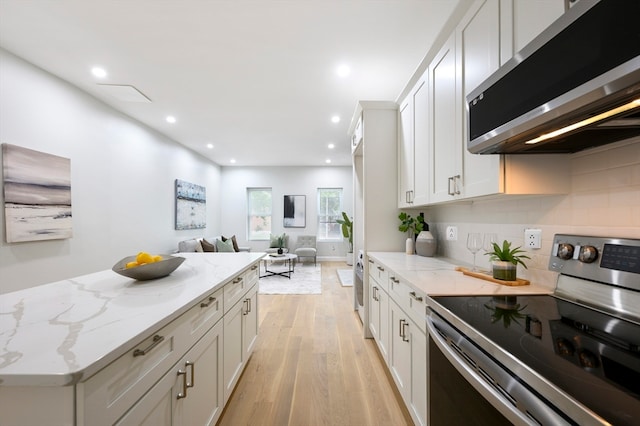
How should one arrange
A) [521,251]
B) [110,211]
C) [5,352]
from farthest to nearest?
1. [110,211]
2. [521,251]
3. [5,352]

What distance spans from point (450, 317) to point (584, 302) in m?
0.57

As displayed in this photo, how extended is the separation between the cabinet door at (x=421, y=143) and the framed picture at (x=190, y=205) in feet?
15.1

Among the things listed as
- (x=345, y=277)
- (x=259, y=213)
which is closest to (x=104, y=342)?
(x=345, y=277)

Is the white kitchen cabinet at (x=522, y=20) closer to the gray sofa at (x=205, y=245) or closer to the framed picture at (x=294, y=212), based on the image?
the gray sofa at (x=205, y=245)

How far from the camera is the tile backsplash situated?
100cm

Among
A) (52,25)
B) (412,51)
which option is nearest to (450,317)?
(412,51)

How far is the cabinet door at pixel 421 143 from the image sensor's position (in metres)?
2.03

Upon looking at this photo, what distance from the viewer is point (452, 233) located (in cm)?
228

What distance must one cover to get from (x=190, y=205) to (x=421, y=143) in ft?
16.5

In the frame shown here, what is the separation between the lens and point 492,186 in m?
1.28

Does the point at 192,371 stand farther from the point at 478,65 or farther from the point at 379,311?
the point at 478,65

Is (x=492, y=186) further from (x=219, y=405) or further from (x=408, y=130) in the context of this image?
(x=219, y=405)

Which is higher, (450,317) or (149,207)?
(149,207)

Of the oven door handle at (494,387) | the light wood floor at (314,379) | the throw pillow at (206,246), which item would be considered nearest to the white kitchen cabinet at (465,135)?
the oven door handle at (494,387)
